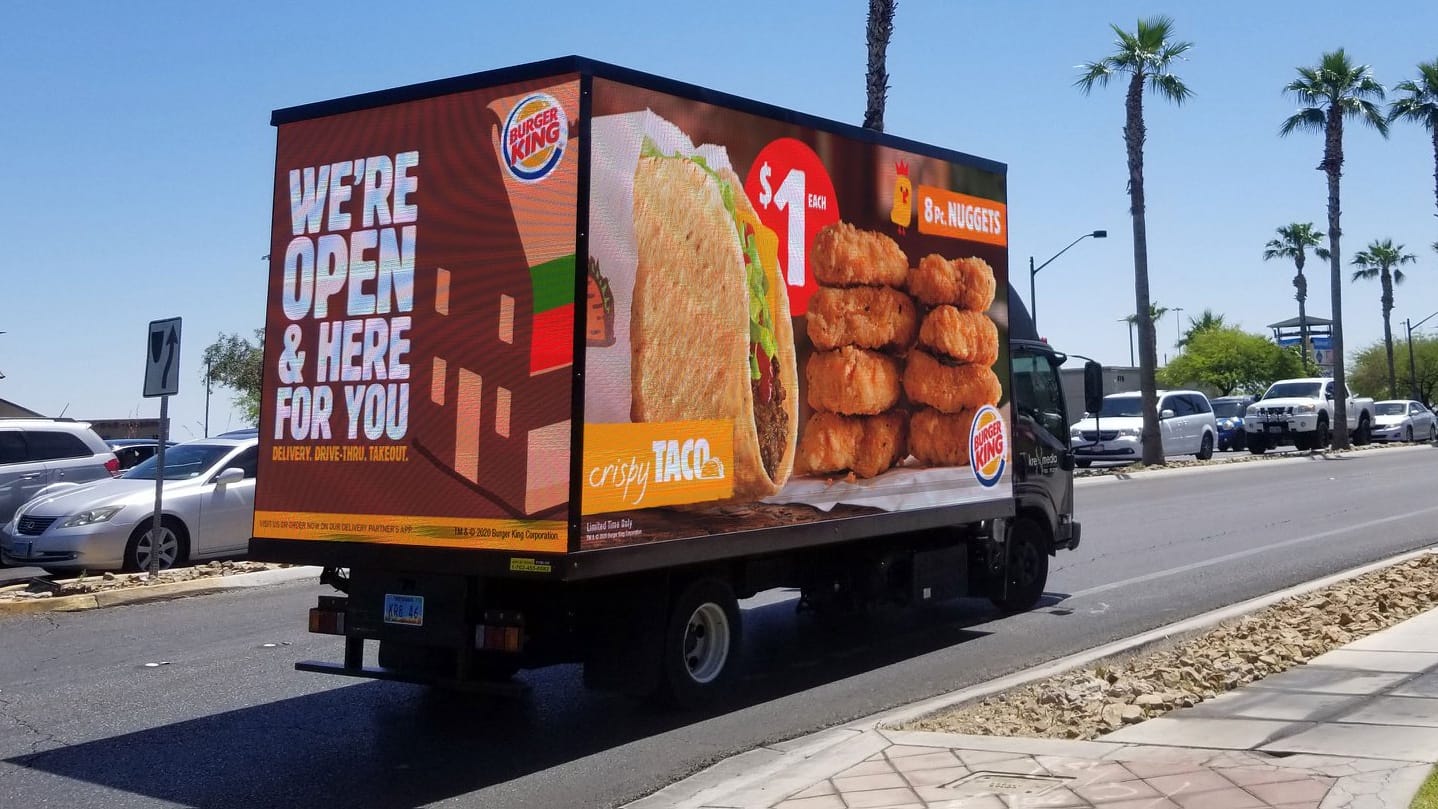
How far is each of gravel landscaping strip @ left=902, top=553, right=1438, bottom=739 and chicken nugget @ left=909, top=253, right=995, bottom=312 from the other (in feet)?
8.92

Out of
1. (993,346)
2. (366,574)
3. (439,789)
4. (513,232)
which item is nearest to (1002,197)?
(993,346)

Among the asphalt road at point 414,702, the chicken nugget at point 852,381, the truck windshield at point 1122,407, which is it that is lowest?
the asphalt road at point 414,702

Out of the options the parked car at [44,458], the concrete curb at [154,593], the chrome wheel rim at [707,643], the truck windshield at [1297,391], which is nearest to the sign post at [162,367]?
the concrete curb at [154,593]

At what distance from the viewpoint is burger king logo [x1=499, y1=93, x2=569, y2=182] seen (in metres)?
6.55

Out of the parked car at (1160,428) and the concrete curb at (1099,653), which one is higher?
the parked car at (1160,428)

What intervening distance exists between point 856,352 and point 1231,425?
3697 centimetres

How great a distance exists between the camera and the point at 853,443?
8445 mm

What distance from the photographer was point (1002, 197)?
10.3 m

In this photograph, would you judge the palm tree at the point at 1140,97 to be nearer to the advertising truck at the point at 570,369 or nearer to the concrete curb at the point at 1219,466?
the concrete curb at the point at 1219,466

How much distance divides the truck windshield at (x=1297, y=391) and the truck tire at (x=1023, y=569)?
3281 cm

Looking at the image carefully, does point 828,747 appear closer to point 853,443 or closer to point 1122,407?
point 853,443

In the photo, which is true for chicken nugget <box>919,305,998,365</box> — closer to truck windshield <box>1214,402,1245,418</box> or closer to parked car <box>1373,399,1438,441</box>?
truck windshield <box>1214,402,1245,418</box>

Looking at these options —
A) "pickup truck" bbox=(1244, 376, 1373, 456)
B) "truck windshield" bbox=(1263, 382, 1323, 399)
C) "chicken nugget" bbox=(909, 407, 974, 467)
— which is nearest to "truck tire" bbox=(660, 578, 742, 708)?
"chicken nugget" bbox=(909, 407, 974, 467)

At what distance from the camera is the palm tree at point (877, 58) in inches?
917
